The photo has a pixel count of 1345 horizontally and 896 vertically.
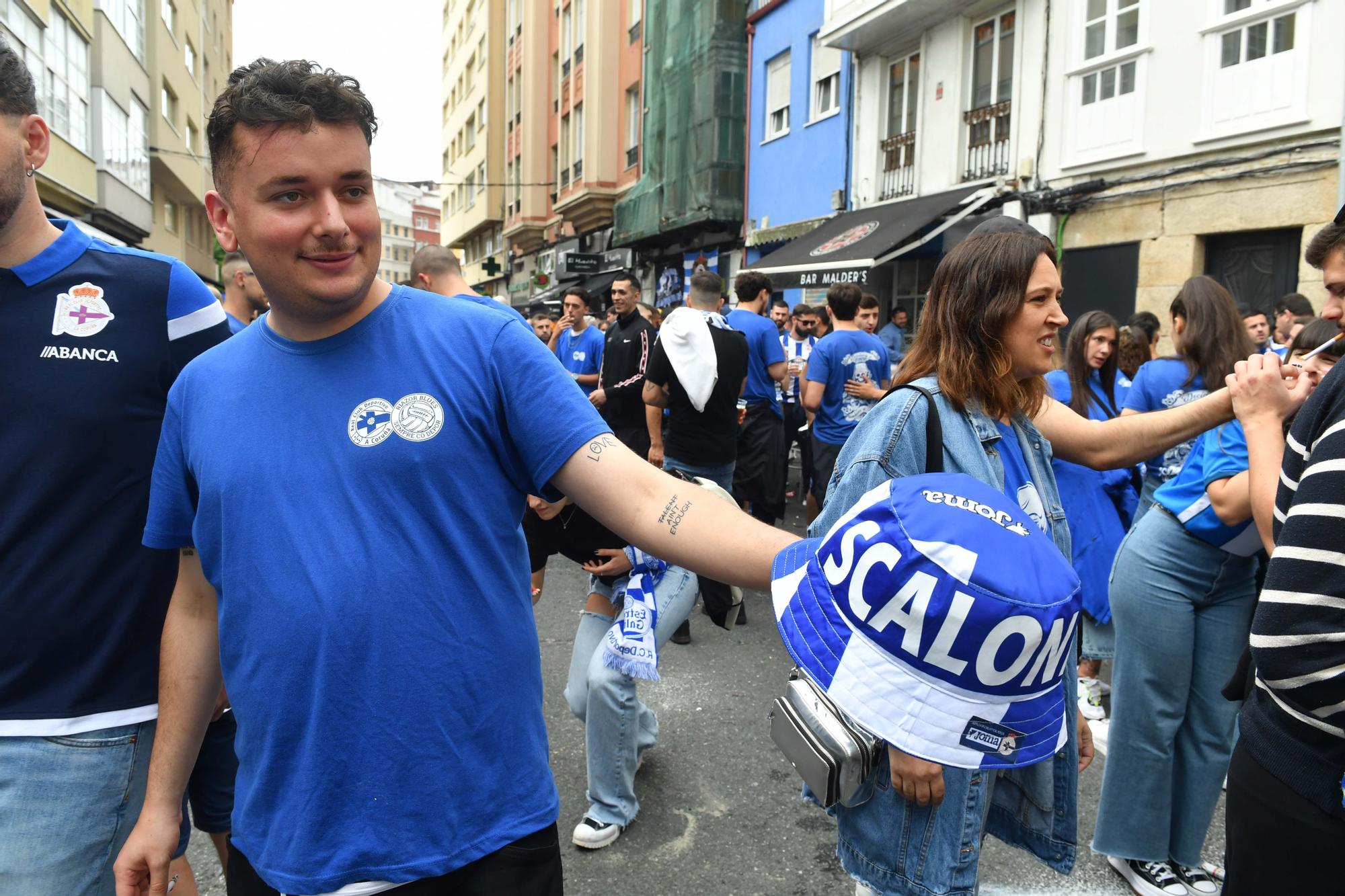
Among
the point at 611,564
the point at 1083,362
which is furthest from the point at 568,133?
the point at 611,564

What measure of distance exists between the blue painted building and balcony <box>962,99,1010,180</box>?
2.95m

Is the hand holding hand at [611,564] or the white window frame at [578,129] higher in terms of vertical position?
the white window frame at [578,129]

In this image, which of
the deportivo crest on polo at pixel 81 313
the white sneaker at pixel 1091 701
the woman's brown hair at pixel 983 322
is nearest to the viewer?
the deportivo crest on polo at pixel 81 313

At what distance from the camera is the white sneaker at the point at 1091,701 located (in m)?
4.38

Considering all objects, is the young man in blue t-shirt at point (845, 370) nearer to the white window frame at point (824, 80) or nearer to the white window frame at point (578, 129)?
the white window frame at point (824, 80)

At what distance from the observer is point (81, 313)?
5.95ft

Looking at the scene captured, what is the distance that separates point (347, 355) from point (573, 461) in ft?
1.38

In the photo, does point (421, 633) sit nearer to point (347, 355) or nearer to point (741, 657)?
point (347, 355)

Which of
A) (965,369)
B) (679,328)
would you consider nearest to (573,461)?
(965,369)

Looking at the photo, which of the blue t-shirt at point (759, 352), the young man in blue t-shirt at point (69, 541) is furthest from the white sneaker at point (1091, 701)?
the young man in blue t-shirt at point (69, 541)

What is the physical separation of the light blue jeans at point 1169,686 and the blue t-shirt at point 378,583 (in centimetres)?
221

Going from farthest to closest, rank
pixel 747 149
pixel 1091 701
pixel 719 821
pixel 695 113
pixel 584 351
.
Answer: pixel 695 113
pixel 747 149
pixel 584 351
pixel 1091 701
pixel 719 821

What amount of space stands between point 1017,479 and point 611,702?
1732mm

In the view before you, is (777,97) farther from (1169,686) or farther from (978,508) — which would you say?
(978,508)
